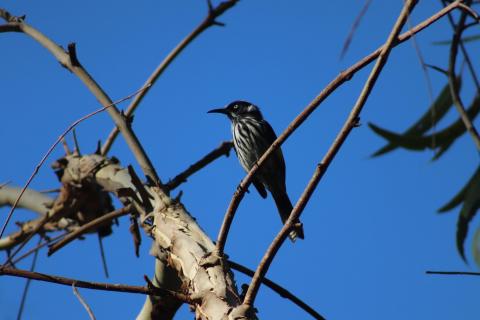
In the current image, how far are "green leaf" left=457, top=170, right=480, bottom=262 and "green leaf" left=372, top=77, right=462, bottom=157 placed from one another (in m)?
0.57

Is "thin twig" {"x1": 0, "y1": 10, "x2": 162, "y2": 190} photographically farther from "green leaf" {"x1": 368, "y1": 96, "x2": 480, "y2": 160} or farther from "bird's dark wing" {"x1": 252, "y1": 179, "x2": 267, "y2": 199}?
"bird's dark wing" {"x1": 252, "y1": 179, "x2": 267, "y2": 199}

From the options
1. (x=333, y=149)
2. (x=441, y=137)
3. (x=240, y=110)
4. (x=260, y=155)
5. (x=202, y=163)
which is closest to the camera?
(x=333, y=149)

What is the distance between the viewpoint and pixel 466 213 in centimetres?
468

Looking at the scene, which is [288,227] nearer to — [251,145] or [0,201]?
[0,201]

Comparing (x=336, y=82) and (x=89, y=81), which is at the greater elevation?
(x=89, y=81)

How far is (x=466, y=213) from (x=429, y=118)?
2.67 feet

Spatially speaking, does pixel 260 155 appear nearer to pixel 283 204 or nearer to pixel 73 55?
pixel 283 204

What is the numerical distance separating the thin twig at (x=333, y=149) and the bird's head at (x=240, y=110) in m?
4.94

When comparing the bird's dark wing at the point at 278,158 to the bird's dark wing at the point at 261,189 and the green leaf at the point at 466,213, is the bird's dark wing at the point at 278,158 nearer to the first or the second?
the bird's dark wing at the point at 261,189

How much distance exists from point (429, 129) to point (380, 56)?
123 inches

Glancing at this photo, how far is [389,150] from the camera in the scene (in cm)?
527

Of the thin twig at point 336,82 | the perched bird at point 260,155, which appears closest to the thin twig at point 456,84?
the thin twig at point 336,82

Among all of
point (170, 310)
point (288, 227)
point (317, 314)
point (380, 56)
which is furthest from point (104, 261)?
point (380, 56)

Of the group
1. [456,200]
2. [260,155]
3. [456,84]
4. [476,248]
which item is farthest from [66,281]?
[260,155]
